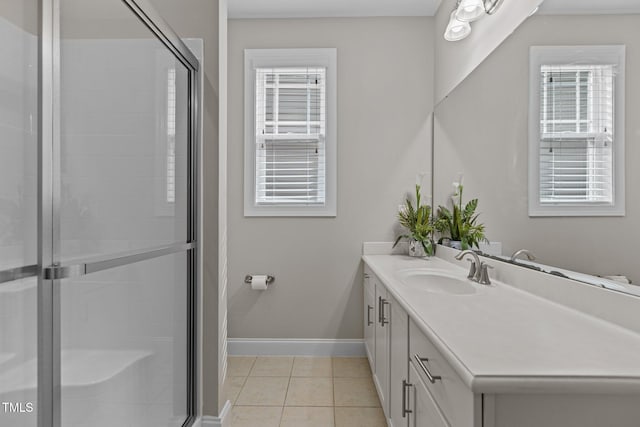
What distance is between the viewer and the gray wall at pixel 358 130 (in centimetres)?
304

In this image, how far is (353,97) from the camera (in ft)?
10.0

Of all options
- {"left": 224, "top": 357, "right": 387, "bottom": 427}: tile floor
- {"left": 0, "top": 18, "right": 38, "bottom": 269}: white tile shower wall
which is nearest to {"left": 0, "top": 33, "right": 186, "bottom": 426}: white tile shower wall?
{"left": 0, "top": 18, "right": 38, "bottom": 269}: white tile shower wall

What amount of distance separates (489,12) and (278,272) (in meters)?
2.23

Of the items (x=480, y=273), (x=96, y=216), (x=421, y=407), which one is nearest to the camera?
(x=96, y=216)

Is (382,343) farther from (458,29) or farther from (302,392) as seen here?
(458,29)

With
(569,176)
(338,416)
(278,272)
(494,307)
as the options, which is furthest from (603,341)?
(278,272)

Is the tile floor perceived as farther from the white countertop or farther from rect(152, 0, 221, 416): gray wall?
the white countertop

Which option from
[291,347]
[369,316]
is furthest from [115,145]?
[291,347]

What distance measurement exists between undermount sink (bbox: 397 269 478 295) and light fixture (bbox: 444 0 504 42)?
141cm

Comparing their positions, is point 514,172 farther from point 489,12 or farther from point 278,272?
point 278,272

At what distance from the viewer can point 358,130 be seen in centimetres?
305

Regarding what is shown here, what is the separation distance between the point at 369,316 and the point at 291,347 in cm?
76

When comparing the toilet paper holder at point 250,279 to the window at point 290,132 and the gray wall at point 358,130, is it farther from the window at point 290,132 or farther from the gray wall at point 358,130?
the window at point 290,132

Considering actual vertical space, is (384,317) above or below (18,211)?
below
